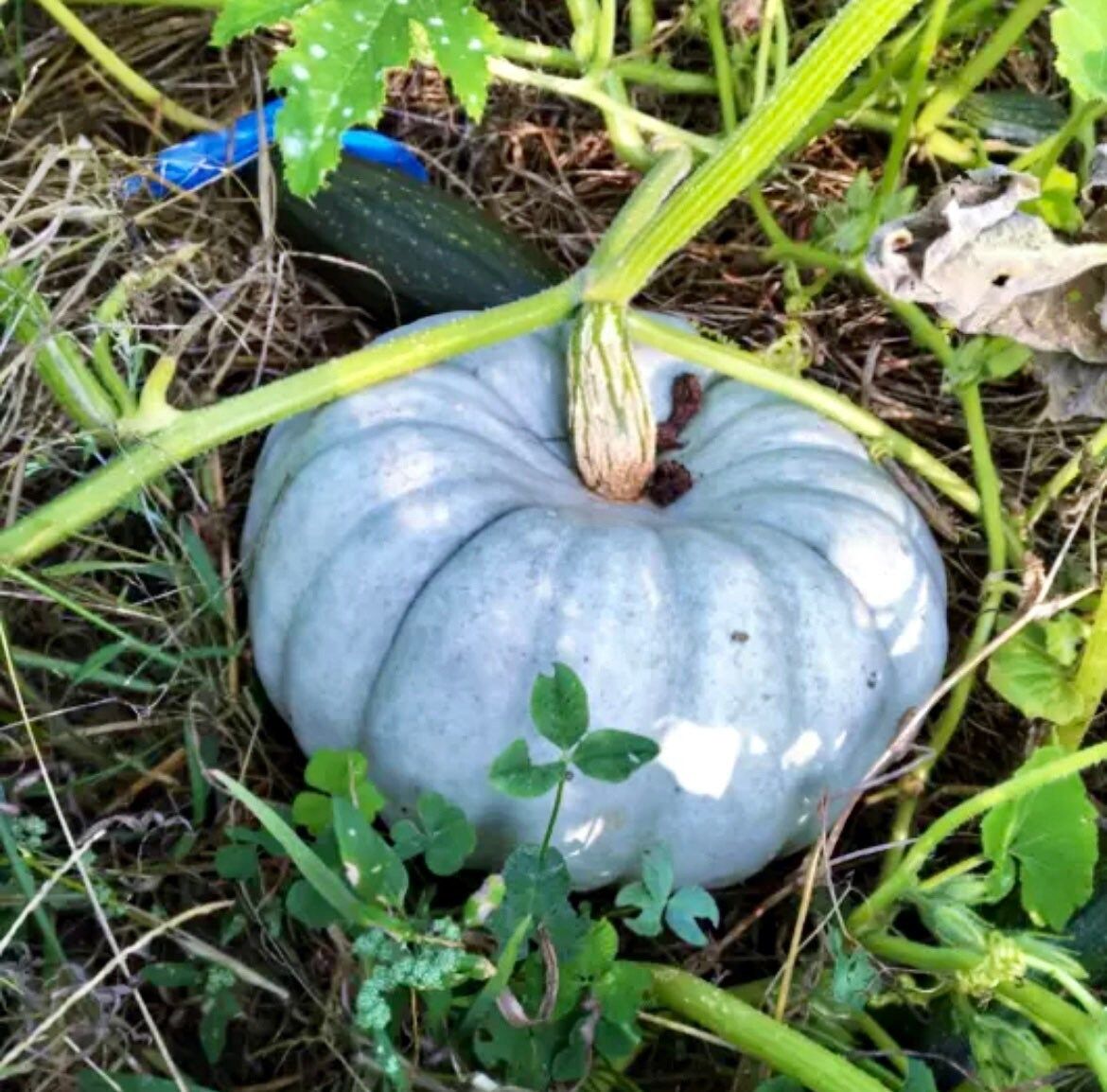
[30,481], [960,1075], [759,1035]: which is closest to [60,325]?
[30,481]

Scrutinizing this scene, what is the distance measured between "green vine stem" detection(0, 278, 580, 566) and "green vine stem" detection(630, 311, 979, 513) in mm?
120

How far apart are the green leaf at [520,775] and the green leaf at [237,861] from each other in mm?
282

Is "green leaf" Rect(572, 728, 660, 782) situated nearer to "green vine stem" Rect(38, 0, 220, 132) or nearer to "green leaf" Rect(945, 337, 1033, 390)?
"green leaf" Rect(945, 337, 1033, 390)

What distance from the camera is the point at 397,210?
1.92m

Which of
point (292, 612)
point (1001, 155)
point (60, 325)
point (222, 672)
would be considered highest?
point (1001, 155)

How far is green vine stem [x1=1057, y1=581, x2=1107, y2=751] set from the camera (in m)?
1.42

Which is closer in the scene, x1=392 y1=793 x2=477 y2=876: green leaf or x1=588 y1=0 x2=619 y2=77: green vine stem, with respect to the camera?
x1=392 y1=793 x2=477 y2=876: green leaf

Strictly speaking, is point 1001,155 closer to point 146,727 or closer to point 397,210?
point 397,210

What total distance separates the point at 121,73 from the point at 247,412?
67 cm

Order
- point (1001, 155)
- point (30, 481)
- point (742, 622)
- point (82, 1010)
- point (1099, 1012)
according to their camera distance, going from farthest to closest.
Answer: point (1001, 155), point (30, 481), point (742, 622), point (82, 1010), point (1099, 1012)

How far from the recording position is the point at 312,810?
52.6 inches

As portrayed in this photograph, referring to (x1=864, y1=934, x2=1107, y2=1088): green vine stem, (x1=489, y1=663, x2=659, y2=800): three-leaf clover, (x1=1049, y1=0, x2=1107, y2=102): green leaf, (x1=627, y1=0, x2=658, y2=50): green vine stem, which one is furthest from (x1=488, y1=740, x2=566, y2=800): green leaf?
(x1=627, y1=0, x2=658, y2=50): green vine stem

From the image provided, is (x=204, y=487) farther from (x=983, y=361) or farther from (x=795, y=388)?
(x=983, y=361)

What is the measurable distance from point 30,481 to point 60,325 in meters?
0.19
